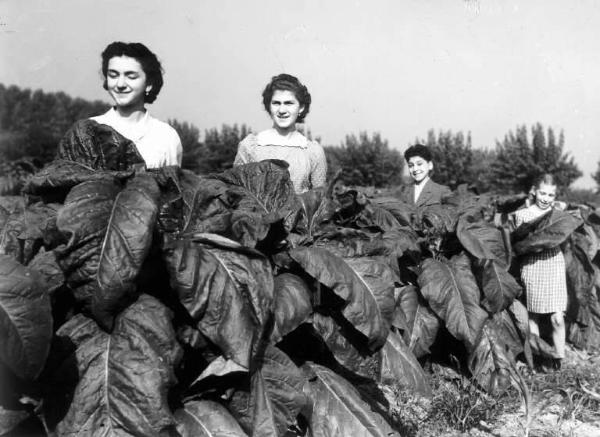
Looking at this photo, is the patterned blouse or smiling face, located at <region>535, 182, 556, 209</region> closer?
the patterned blouse

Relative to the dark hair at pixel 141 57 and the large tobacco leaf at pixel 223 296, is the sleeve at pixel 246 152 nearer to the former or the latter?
the dark hair at pixel 141 57

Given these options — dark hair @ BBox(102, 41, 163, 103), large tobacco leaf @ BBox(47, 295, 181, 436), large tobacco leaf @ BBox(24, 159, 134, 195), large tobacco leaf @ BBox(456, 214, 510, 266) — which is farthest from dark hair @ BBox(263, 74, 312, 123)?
large tobacco leaf @ BBox(47, 295, 181, 436)

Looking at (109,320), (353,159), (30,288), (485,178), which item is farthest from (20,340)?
(485,178)

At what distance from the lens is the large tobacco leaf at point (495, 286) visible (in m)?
4.04

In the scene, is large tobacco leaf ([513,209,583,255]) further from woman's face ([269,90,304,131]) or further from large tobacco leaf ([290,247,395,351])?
large tobacco leaf ([290,247,395,351])

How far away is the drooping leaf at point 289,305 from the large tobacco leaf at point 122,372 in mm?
453

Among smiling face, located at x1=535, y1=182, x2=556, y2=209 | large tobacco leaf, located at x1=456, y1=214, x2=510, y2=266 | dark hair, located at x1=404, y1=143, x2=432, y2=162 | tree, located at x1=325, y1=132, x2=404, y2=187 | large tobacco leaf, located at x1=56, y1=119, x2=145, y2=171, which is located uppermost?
large tobacco leaf, located at x1=56, y1=119, x2=145, y2=171

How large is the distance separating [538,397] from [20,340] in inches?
142

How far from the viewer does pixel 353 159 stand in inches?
1442

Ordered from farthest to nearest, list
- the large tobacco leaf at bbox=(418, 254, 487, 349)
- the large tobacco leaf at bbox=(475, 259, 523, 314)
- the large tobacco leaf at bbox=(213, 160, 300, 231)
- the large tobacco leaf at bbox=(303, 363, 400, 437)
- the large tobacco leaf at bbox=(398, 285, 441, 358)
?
the large tobacco leaf at bbox=(475, 259, 523, 314), the large tobacco leaf at bbox=(398, 285, 441, 358), the large tobacco leaf at bbox=(418, 254, 487, 349), the large tobacco leaf at bbox=(213, 160, 300, 231), the large tobacco leaf at bbox=(303, 363, 400, 437)

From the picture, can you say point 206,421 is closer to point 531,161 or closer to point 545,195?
point 545,195

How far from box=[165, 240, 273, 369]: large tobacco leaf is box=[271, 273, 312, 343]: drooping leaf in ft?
0.42

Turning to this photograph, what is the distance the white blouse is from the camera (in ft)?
11.2

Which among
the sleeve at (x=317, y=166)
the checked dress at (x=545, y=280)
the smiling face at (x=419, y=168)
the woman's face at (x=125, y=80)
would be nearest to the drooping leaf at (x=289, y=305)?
the woman's face at (x=125, y=80)
